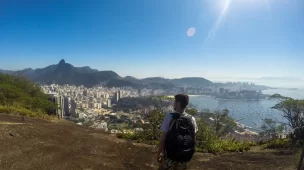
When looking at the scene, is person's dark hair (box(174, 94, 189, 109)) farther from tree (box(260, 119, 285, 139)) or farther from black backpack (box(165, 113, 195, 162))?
tree (box(260, 119, 285, 139))

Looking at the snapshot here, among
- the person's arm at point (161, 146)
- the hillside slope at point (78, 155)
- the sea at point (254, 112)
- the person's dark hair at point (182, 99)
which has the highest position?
the person's dark hair at point (182, 99)

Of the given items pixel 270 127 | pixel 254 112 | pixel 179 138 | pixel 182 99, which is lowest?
pixel 254 112

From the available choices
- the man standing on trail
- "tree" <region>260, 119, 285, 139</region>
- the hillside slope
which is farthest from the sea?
the man standing on trail

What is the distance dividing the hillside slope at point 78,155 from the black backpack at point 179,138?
2107mm

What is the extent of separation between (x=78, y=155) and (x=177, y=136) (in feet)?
10.2

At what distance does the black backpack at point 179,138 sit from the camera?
2613 mm

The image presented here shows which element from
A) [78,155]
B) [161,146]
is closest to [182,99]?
[161,146]

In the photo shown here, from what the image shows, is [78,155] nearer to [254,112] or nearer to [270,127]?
[270,127]

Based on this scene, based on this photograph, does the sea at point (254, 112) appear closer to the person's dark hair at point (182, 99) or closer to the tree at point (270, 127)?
the tree at point (270, 127)

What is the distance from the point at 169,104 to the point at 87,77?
180m

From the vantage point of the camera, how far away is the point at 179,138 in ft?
8.59

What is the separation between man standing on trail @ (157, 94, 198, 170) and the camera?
2.62 m

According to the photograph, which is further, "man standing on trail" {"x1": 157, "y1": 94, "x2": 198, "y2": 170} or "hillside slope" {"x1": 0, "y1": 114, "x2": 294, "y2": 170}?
"hillside slope" {"x1": 0, "y1": 114, "x2": 294, "y2": 170}

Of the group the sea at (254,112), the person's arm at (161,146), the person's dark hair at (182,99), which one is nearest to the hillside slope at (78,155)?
the person's arm at (161,146)
